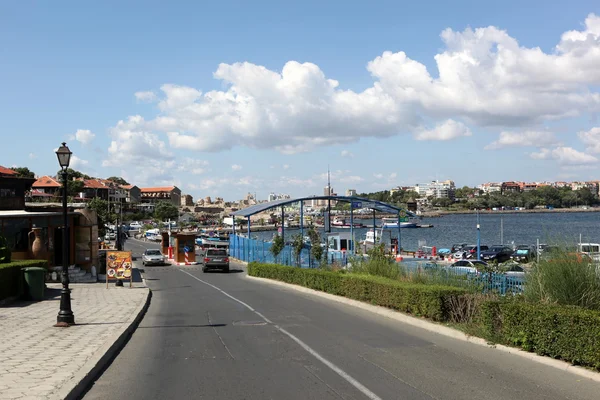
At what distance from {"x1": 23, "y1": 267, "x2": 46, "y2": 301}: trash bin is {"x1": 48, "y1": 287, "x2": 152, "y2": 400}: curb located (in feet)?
28.3

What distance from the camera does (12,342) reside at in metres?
12.0

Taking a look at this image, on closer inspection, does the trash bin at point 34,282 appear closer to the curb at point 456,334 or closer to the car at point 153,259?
the curb at point 456,334

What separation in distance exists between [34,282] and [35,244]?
33.6 feet

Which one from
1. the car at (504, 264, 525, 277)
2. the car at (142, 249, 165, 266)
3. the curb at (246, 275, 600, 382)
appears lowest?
the car at (142, 249, 165, 266)

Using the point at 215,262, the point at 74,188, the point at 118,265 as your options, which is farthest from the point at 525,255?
the point at 74,188

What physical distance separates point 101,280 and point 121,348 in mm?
23389

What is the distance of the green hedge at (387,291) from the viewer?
14500 millimetres

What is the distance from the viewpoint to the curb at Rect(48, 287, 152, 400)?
7.93 m

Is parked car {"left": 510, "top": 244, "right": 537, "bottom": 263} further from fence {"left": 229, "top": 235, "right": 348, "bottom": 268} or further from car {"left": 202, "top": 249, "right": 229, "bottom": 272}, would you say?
car {"left": 202, "top": 249, "right": 229, "bottom": 272}

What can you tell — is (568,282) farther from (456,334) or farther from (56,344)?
(56,344)

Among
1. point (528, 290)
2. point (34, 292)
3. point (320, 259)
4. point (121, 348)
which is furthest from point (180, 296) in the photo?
point (528, 290)

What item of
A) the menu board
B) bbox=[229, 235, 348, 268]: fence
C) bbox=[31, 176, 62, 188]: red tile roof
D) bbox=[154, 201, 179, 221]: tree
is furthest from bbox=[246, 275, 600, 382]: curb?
bbox=[154, 201, 179, 221]: tree

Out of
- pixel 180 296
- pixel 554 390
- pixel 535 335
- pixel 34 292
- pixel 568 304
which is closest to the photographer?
pixel 554 390

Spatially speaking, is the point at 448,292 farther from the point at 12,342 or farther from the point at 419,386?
the point at 12,342
